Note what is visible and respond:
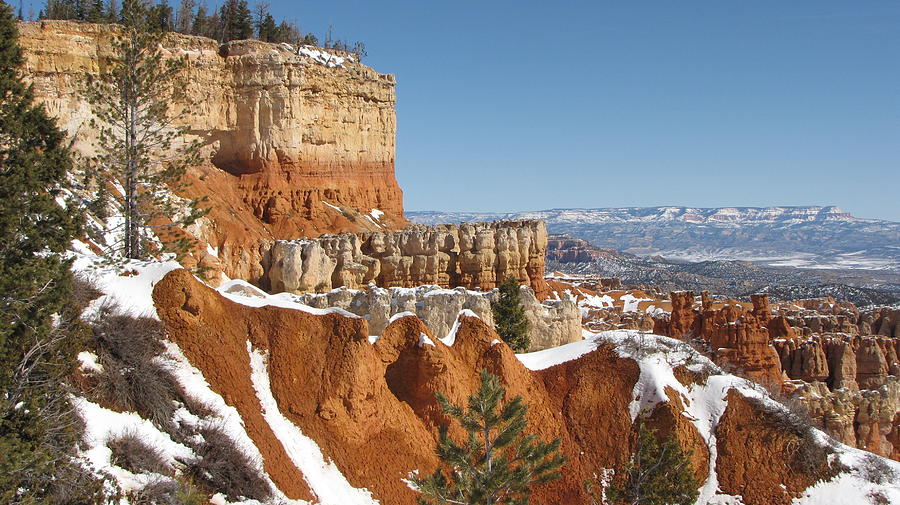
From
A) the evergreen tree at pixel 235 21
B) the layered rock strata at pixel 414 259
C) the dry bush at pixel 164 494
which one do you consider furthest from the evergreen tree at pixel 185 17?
the dry bush at pixel 164 494

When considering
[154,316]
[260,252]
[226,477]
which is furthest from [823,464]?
[260,252]

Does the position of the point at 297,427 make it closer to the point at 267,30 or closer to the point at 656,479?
the point at 656,479

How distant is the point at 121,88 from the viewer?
27.2 meters

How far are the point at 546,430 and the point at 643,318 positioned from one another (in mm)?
45798

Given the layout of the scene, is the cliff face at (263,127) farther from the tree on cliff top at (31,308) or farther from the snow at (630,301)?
the snow at (630,301)

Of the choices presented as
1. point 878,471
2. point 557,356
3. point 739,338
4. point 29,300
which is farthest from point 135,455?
point 739,338

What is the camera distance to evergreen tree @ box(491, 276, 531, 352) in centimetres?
A: 3344

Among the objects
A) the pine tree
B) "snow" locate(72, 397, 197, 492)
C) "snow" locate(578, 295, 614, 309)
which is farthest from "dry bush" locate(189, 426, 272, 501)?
"snow" locate(578, 295, 614, 309)

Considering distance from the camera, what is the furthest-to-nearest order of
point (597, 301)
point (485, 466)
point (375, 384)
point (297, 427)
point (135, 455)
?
point (597, 301) → point (375, 384) → point (297, 427) → point (485, 466) → point (135, 455)

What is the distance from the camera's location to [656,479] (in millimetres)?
21562

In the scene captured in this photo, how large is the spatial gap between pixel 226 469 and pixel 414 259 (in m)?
30.1

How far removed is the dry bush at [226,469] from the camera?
53.1 feet

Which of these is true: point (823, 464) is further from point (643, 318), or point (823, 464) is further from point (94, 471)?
point (643, 318)

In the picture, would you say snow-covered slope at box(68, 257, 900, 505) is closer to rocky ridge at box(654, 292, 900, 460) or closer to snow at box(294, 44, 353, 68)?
rocky ridge at box(654, 292, 900, 460)
